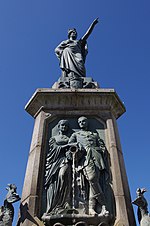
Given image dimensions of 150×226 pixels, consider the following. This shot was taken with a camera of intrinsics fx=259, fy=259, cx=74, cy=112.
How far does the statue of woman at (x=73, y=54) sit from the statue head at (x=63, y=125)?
286 cm

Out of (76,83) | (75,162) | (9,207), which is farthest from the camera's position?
(76,83)

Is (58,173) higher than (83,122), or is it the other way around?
(83,122)

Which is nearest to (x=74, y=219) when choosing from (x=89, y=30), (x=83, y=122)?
(x=83, y=122)

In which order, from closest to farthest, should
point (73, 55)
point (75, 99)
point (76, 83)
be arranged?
point (75, 99), point (76, 83), point (73, 55)

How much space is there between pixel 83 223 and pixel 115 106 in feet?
14.2

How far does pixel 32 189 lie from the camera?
6398 mm

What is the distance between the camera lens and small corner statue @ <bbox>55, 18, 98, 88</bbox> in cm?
1046

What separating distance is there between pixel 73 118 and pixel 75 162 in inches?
71.6

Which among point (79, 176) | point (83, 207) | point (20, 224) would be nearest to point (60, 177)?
point (79, 176)

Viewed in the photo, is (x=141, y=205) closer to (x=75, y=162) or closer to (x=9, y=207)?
(x=75, y=162)

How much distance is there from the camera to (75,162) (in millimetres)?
6781

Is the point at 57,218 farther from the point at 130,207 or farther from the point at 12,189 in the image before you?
the point at 130,207

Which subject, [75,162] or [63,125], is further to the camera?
[63,125]

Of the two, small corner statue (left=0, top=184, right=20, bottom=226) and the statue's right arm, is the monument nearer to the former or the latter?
small corner statue (left=0, top=184, right=20, bottom=226)
